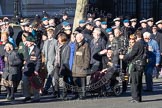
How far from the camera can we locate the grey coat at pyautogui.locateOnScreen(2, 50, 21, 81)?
16234 mm

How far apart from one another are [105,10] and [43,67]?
11888 mm

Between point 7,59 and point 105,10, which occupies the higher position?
point 105,10

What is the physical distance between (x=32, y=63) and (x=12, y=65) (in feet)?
1.90

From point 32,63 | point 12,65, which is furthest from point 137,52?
point 12,65

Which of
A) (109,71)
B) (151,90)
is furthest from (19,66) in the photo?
(151,90)

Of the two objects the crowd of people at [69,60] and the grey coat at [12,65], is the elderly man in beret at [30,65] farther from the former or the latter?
the grey coat at [12,65]

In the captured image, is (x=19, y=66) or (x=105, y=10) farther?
(x=105, y=10)

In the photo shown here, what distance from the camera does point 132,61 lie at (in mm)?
16703

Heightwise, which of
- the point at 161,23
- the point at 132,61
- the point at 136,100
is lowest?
the point at 136,100

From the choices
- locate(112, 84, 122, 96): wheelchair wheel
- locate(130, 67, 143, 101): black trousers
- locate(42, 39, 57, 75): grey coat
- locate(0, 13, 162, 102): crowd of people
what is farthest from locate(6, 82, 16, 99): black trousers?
locate(130, 67, 143, 101): black trousers

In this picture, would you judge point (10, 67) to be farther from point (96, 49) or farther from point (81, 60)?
point (96, 49)

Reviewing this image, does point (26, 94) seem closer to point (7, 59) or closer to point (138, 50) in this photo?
point (7, 59)

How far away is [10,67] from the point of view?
53.6 ft

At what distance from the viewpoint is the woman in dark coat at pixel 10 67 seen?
16.2 m
